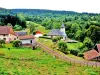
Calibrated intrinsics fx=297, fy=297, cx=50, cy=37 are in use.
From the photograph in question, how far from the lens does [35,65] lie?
190 feet

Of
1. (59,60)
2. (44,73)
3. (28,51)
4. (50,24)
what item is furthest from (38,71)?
(50,24)

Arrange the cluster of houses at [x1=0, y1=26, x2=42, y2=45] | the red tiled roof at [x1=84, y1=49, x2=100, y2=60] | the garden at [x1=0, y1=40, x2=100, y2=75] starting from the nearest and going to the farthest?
1. the garden at [x1=0, y1=40, x2=100, y2=75]
2. the red tiled roof at [x1=84, y1=49, x2=100, y2=60]
3. the cluster of houses at [x1=0, y1=26, x2=42, y2=45]

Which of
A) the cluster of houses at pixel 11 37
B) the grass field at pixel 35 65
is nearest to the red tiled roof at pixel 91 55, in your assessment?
the grass field at pixel 35 65

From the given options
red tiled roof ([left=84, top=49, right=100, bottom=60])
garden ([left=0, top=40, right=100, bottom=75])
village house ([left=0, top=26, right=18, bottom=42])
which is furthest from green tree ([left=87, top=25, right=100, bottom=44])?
garden ([left=0, top=40, right=100, bottom=75])

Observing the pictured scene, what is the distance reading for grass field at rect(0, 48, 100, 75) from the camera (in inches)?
2067

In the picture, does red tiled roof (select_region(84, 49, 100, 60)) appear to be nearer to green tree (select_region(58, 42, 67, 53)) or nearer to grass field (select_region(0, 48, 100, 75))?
green tree (select_region(58, 42, 67, 53))

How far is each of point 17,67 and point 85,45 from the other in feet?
133

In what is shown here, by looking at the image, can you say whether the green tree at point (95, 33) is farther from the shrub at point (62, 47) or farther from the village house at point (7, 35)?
the village house at point (7, 35)

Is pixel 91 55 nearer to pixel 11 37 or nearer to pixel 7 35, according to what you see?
pixel 11 37

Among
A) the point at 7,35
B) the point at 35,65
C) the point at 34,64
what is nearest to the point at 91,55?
the point at 34,64

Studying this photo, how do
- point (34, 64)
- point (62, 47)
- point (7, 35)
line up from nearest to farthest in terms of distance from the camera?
point (34, 64) < point (62, 47) < point (7, 35)

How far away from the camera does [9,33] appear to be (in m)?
82.4

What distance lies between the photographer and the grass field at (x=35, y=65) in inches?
2067

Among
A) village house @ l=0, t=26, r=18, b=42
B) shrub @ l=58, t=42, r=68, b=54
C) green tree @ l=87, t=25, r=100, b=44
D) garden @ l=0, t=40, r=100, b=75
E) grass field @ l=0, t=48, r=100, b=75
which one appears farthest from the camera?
green tree @ l=87, t=25, r=100, b=44
